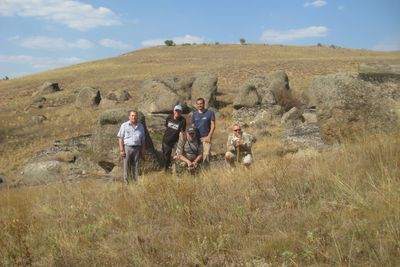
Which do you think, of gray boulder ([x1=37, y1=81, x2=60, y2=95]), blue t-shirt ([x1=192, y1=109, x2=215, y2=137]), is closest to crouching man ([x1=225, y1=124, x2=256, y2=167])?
blue t-shirt ([x1=192, y1=109, x2=215, y2=137])

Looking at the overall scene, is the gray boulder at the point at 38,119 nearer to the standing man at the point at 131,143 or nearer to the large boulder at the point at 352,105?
the standing man at the point at 131,143

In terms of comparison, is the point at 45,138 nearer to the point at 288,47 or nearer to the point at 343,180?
the point at 343,180

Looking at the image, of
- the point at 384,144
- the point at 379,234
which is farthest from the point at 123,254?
the point at 384,144

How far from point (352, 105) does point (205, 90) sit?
2131cm

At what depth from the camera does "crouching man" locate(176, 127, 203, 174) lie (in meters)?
9.96

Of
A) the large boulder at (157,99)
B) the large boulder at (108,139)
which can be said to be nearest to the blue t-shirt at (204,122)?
the large boulder at (108,139)

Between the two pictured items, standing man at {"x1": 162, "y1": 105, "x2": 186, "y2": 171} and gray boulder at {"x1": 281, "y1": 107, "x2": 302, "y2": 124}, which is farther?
gray boulder at {"x1": 281, "y1": 107, "x2": 302, "y2": 124}

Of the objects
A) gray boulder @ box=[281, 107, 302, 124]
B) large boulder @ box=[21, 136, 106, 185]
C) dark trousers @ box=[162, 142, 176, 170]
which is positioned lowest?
large boulder @ box=[21, 136, 106, 185]

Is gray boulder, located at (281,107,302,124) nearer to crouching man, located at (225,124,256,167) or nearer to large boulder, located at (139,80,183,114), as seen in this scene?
large boulder, located at (139,80,183,114)

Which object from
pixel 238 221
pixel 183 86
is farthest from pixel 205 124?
pixel 183 86

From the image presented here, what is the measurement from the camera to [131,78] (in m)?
53.4

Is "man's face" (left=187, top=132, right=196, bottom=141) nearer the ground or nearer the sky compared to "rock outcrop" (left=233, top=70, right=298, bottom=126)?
nearer the sky

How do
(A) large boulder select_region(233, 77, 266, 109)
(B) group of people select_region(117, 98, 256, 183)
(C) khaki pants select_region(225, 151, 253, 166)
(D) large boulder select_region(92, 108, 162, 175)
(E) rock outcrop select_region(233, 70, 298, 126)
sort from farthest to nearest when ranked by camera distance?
(A) large boulder select_region(233, 77, 266, 109)
(E) rock outcrop select_region(233, 70, 298, 126)
(D) large boulder select_region(92, 108, 162, 175)
(B) group of people select_region(117, 98, 256, 183)
(C) khaki pants select_region(225, 151, 253, 166)

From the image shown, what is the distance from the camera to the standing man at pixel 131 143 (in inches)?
403
